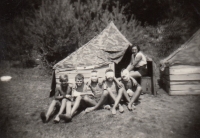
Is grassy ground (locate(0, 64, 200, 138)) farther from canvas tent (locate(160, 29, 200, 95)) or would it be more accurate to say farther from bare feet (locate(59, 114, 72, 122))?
canvas tent (locate(160, 29, 200, 95))

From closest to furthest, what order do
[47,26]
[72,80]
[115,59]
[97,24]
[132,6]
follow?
[72,80] → [115,59] → [47,26] → [97,24] → [132,6]

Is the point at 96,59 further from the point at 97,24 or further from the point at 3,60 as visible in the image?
the point at 3,60

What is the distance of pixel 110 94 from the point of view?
451 centimetres

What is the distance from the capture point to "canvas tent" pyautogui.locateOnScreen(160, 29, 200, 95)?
5.40 m

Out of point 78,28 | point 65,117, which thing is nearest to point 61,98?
point 65,117

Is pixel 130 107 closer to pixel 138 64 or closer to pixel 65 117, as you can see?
pixel 65 117

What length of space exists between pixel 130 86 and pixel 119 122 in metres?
1.41

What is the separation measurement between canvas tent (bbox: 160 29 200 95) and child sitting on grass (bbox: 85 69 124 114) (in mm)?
1951

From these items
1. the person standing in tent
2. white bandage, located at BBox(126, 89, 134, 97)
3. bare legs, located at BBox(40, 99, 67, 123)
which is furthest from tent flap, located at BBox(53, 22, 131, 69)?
bare legs, located at BBox(40, 99, 67, 123)

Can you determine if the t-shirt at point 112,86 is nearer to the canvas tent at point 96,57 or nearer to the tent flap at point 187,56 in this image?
the canvas tent at point 96,57

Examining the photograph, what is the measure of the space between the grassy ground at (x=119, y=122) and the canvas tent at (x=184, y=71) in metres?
0.29

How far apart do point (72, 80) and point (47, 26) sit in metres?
5.10

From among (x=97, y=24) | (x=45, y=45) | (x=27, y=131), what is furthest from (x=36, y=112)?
(x=97, y=24)

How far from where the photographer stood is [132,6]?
17250 millimetres
